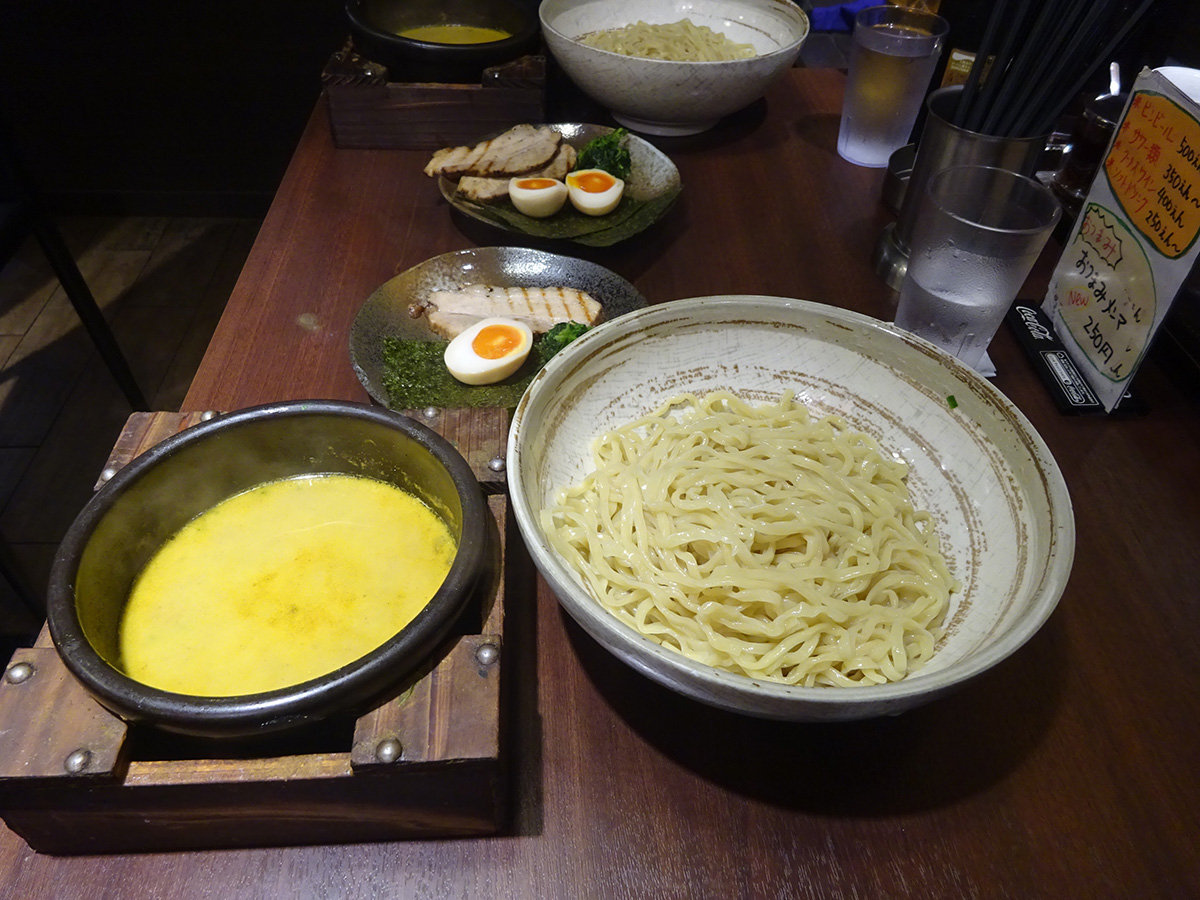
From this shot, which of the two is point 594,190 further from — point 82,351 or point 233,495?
point 82,351

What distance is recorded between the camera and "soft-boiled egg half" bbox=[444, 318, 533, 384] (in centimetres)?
148

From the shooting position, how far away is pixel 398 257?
193 centimetres

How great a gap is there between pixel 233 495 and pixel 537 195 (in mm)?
1157

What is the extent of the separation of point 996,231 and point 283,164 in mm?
4215

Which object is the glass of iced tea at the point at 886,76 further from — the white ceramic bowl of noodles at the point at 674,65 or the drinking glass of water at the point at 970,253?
the drinking glass of water at the point at 970,253

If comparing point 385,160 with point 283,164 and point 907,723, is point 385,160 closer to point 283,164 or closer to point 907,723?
point 907,723

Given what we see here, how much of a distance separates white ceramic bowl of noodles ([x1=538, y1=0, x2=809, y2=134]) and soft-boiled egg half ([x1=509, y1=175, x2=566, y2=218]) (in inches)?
19.8

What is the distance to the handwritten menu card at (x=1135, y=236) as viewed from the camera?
4.39ft

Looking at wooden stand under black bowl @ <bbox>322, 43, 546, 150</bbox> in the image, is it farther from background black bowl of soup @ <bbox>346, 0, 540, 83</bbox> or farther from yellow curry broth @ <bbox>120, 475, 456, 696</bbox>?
yellow curry broth @ <bbox>120, 475, 456, 696</bbox>

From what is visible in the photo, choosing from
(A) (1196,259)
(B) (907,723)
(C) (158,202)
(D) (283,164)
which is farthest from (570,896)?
(C) (158,202)

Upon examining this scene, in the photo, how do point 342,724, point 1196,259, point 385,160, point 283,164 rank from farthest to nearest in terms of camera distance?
1. point 283,164
2. point 385,160
3. point 1196,259
4. point 342,724

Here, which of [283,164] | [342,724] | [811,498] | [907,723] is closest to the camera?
[342,724]

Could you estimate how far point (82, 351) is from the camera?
3600 millimetres

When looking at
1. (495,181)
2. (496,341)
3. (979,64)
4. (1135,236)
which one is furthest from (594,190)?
(1135,236)
